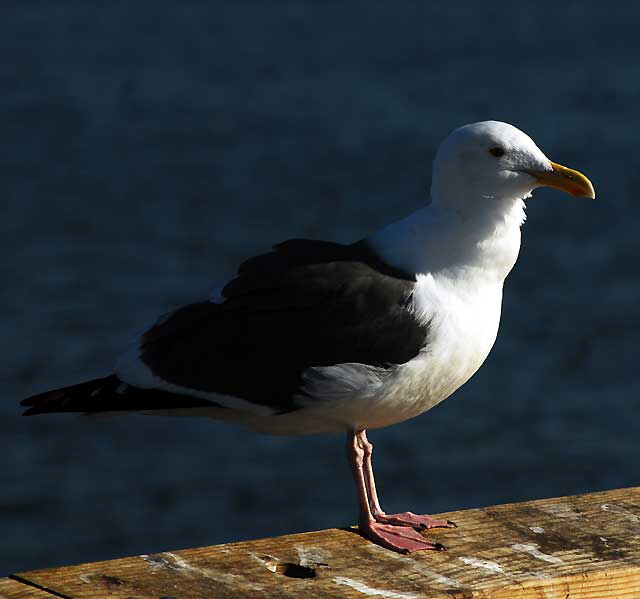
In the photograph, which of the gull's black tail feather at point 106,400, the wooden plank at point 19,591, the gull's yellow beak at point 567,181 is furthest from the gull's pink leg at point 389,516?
the wooden plank at point 19,591

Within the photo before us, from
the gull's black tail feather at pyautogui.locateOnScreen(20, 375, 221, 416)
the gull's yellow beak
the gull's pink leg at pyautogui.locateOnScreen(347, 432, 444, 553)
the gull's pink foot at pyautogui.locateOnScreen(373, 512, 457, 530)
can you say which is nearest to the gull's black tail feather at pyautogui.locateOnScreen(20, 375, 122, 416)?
the gull's black tail feather at pyautogui.locateOnScreen(20, 375, 221, 416)

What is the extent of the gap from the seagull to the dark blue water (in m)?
3.21

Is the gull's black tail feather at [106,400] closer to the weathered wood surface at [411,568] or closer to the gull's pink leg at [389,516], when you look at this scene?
the gull's pink leg at [389,516]

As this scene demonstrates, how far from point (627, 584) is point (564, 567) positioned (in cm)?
17

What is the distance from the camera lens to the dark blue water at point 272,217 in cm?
1144

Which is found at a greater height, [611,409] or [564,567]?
[611,409]

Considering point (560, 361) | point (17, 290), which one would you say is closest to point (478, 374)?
point (560, 361)

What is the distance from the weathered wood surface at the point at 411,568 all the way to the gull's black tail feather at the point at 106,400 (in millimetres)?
858

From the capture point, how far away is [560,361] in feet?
42.3

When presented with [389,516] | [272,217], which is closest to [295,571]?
[389,516]

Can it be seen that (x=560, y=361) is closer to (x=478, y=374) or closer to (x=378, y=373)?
(x=478, y=374)

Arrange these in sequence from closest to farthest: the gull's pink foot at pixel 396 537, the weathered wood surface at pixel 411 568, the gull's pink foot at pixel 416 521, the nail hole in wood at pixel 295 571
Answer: the weathered wood surface at pixel 411 568, the nail hole in wood at pixel 295 571, the gull's pink foot at pixel 396 537, the gull's pink foot at pixel 416 521

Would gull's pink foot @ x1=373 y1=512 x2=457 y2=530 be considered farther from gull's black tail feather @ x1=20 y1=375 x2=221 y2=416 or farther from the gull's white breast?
gull's black tail feather @ x1=20 y1=375 x2=221 y2=416

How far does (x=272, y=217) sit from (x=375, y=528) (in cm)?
998
